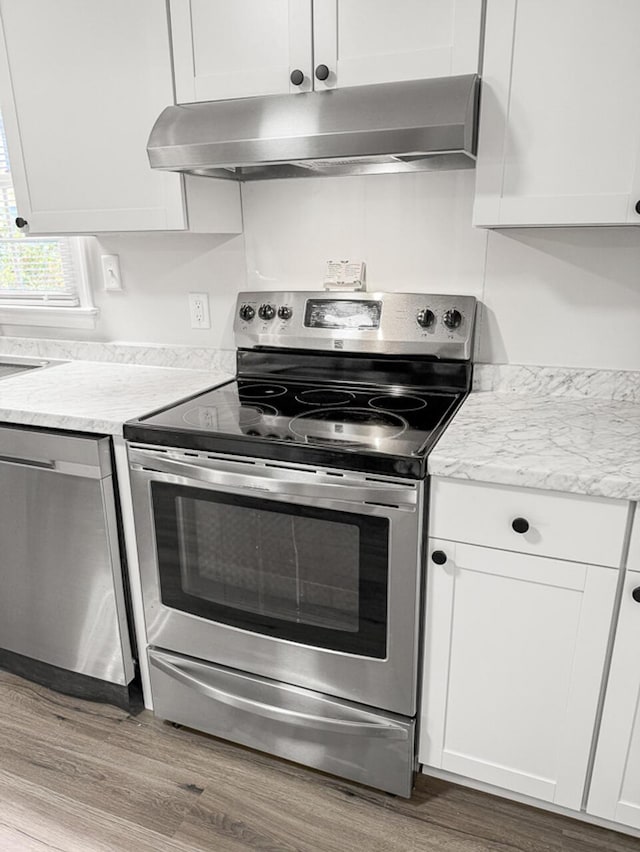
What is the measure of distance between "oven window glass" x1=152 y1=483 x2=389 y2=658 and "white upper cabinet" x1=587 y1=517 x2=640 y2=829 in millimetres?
504

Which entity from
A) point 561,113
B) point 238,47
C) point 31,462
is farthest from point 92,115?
point 561,113

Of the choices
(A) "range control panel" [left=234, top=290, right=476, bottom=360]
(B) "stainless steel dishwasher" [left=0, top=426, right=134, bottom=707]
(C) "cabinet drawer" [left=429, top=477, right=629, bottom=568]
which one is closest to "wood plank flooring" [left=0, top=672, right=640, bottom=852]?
(B) "stainless steel dishwasher" [left=0, top=426, right=134, bottom=707]

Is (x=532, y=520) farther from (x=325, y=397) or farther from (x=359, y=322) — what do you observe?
(x=359, y=322)

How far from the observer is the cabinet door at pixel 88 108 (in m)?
1.70


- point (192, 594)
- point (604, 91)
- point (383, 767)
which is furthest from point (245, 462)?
point (604, 91)

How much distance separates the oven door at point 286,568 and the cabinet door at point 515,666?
0.29 ft

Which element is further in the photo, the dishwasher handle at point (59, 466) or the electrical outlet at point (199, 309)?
the electrical outlet at point (199, 309)

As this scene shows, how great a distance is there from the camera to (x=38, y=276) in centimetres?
248

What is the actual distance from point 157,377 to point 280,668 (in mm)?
1026

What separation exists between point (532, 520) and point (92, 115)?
5.28 feet

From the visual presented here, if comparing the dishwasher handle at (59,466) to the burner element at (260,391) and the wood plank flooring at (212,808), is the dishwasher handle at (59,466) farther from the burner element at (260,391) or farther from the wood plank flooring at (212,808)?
the wood plank flooring at (212,808)

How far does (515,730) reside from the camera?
150 centimetres

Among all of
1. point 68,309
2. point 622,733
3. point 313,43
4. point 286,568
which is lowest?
point 622,733

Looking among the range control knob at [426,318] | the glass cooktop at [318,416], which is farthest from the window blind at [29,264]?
the range control knob at [426,318]
